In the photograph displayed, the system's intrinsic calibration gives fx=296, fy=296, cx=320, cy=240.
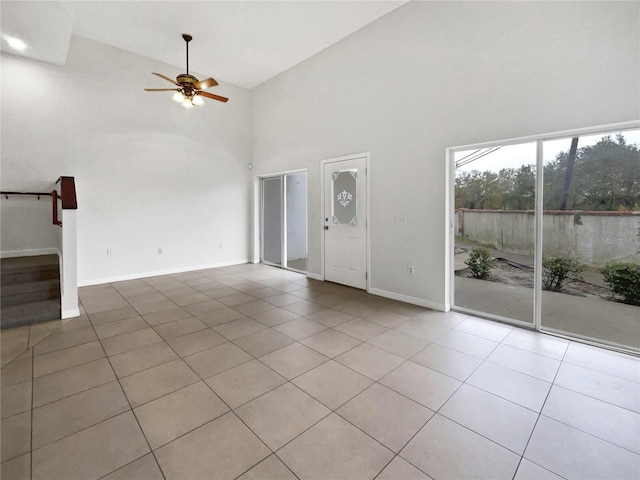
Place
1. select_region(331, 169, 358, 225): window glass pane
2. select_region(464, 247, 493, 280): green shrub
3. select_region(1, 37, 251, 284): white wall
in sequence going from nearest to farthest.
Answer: select_region(464, 247, 493, 280): green shrub
select_region(1, 37, 251, 284): white wall
select_region(331, 169, 358, 225): window glass pane

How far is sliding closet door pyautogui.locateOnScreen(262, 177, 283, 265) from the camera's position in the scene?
23.4ft

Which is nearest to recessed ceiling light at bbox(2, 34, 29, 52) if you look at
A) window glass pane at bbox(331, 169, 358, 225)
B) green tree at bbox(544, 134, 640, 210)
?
window glass pane at bbox(331, 169, 358, 225)

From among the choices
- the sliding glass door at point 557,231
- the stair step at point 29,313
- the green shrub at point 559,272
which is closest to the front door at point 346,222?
the sliding glass door at point 557,231

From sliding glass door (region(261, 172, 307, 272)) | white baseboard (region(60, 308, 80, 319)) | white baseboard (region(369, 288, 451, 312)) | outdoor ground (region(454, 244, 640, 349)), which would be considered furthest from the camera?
sliding glass door (region(261, 172, 307, 272))

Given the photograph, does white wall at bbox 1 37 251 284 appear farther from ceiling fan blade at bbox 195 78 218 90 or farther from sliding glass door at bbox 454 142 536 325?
sliding glass door at bbox 454 142 536 325

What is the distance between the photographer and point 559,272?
3.19 meters

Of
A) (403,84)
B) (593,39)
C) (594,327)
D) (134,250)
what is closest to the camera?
(593,39)

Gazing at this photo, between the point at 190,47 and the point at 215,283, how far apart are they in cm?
420

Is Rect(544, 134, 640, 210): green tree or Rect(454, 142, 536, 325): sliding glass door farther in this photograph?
Rect(454, 142, 536, 325): sliding glass door

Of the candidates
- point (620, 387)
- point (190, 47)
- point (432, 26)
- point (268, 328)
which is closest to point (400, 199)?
Result: point (432, 26)

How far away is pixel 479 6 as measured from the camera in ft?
11.1

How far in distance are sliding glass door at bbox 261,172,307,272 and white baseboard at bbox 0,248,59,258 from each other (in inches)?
154

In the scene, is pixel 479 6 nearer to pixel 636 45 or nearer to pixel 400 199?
pixel 636 45

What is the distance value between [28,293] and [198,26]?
14.5 ft
